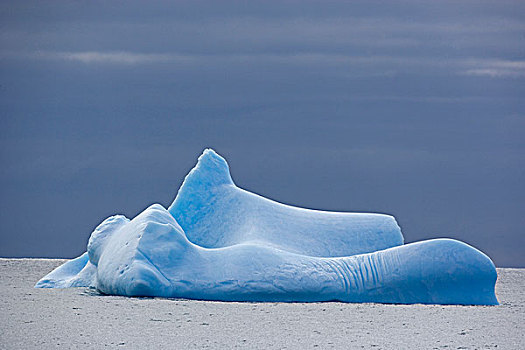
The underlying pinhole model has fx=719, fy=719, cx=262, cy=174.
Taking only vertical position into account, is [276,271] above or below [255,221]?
below

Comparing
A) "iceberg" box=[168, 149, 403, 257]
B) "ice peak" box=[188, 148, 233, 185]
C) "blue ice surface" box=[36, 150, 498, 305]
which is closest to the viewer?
"blue ice surface" box=[36, 150, 498, 305]

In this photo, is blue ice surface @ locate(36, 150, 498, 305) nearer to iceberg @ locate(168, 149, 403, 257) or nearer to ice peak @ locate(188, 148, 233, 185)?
iceberg @ locate(168, 149, 403, 257)

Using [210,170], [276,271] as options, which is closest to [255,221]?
[210,170]

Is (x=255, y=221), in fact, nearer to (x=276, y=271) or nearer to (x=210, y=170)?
(x=210, y=170)

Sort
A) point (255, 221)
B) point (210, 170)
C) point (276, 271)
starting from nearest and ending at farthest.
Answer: point (276, 271)
point (255, 221)
point (210, 170)

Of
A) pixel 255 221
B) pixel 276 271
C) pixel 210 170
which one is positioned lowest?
pixel 276 271

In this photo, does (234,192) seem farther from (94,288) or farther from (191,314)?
(191,314)

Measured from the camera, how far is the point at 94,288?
10047mm

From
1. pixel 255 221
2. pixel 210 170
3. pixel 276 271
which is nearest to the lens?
pixel 276 271

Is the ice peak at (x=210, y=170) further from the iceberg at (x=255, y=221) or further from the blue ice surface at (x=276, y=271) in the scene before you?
the blue ice surface at (x=276, y=271)

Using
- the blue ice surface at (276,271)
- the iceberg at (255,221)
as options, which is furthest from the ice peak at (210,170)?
the blue ice surface at (276,271)

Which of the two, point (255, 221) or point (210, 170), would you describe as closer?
point (255, 221)

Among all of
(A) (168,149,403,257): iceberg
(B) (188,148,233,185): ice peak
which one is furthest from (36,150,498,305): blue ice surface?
(B) (188,148,233,185): ice peak

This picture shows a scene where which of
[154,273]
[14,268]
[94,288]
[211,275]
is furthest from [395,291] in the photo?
[14,268]
